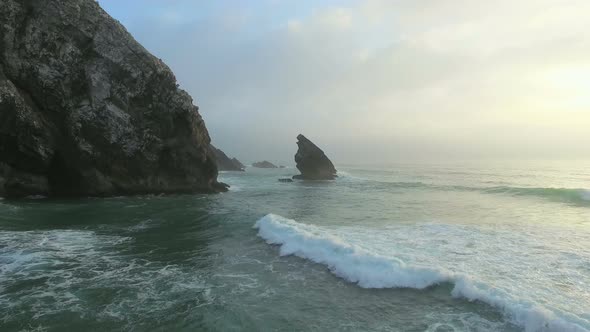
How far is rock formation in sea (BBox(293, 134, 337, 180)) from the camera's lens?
198ft

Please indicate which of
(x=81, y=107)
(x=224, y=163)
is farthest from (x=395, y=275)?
(x=224, y=163)

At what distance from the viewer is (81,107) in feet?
88.4

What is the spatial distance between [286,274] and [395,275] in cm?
294

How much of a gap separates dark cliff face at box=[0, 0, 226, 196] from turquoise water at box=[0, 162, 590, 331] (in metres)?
7.42

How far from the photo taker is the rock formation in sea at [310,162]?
2376 inches

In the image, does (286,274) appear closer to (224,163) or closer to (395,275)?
(395,275)

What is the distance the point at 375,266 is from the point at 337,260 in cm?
125

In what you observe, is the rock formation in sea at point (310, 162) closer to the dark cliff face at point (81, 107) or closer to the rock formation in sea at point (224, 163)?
the dark cliff face at point (81, 107)

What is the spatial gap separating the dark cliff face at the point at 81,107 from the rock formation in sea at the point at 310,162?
30.4 metres

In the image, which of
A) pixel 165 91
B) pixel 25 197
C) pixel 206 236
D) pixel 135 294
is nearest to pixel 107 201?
pixel 25 197

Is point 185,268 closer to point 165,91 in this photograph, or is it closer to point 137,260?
point 137,260

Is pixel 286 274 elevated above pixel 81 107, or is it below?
below

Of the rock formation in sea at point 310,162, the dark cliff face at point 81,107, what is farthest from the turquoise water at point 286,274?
the rock formation in sea at point 310,162

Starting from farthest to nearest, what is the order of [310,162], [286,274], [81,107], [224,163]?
[224,163] < [310,162] < [81,107] < [286,274]
